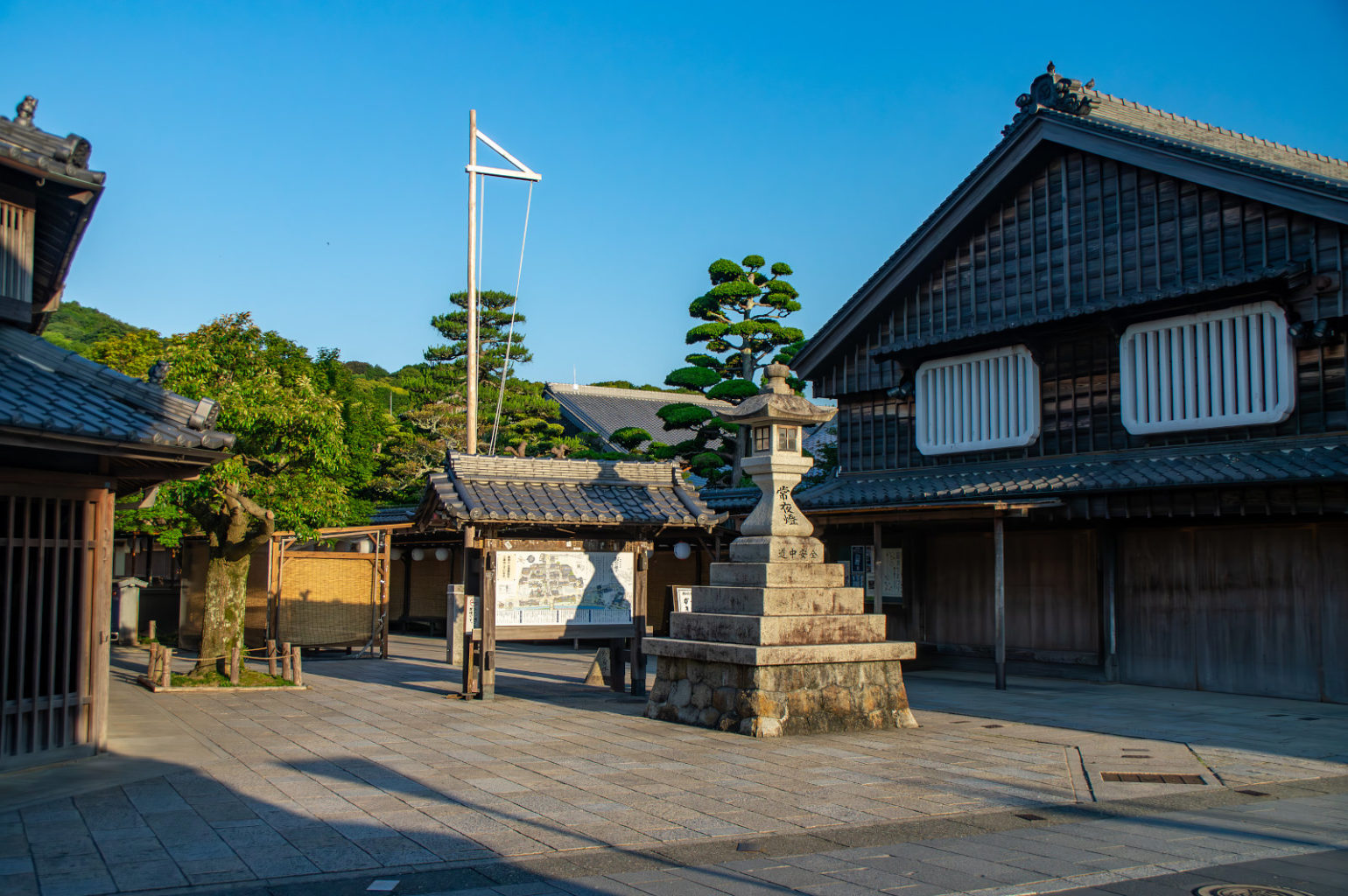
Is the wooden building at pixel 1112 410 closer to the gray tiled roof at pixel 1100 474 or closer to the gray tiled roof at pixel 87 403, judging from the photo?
the gray tiled roof at pixel 1100 474

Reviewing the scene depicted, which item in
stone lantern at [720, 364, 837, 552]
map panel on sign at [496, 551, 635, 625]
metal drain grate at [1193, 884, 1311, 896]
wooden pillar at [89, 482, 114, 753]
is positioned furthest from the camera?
map panel on sign at [496, 551, 635, 625]

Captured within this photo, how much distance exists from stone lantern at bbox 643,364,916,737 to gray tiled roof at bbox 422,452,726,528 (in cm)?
231

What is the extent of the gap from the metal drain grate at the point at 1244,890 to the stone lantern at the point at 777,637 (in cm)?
543

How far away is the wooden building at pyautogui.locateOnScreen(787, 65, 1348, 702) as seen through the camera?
46.3ft

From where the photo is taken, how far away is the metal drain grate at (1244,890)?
5562 millimetres

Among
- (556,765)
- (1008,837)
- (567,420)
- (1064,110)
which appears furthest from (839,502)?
(567,420)

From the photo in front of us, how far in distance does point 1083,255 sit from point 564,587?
33.1ft

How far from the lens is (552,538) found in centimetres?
1412

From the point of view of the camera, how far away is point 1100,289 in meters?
16.7

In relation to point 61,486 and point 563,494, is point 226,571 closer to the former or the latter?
point 563,494

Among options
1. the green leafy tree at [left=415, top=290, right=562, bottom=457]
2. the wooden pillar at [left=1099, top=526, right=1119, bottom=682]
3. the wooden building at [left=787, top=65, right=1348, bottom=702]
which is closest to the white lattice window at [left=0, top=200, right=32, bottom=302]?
the wooden building at [left=787, top=65, right=1348, bottom=702]

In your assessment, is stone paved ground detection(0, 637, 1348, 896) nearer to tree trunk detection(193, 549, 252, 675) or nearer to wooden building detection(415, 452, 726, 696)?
wooden building detection(415, 452, 726, 696)

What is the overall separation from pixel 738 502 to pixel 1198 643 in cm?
1046

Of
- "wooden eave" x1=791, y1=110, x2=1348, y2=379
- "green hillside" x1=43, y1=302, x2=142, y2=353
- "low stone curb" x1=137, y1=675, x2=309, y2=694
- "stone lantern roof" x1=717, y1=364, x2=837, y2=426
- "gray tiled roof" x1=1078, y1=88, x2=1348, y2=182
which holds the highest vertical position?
"green hillside" x1=43, y1=302, x2=142, y2=353
